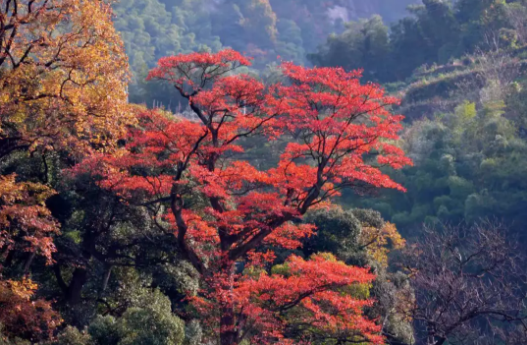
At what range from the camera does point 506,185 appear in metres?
31.8

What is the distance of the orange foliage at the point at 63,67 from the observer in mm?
11250

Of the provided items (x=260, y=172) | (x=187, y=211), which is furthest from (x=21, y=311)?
(x=260, y=172)

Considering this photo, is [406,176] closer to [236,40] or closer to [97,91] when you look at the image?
[97,91]

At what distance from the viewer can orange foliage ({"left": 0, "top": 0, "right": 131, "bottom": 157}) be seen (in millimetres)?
11250

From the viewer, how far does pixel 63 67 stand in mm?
11711

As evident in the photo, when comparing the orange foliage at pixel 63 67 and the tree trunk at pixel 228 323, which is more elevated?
the orange foliage at pixel 63 67

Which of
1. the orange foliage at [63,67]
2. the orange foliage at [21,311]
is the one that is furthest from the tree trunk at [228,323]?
the orange foliage at [63,67]

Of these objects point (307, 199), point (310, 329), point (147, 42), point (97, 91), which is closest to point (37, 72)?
point (97, 91)

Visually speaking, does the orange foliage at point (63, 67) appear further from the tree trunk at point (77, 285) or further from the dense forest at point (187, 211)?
the tree trunk at point (77, 285)

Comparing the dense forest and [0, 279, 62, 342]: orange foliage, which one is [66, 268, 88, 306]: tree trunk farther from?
[0, 279, 62, 342]: orange foliage

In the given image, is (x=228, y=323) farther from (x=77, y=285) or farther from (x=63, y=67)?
(x=63, y=67)

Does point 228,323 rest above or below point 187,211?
below

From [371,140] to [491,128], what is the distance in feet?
78.1

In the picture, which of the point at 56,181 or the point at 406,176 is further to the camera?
the point at 406,176
